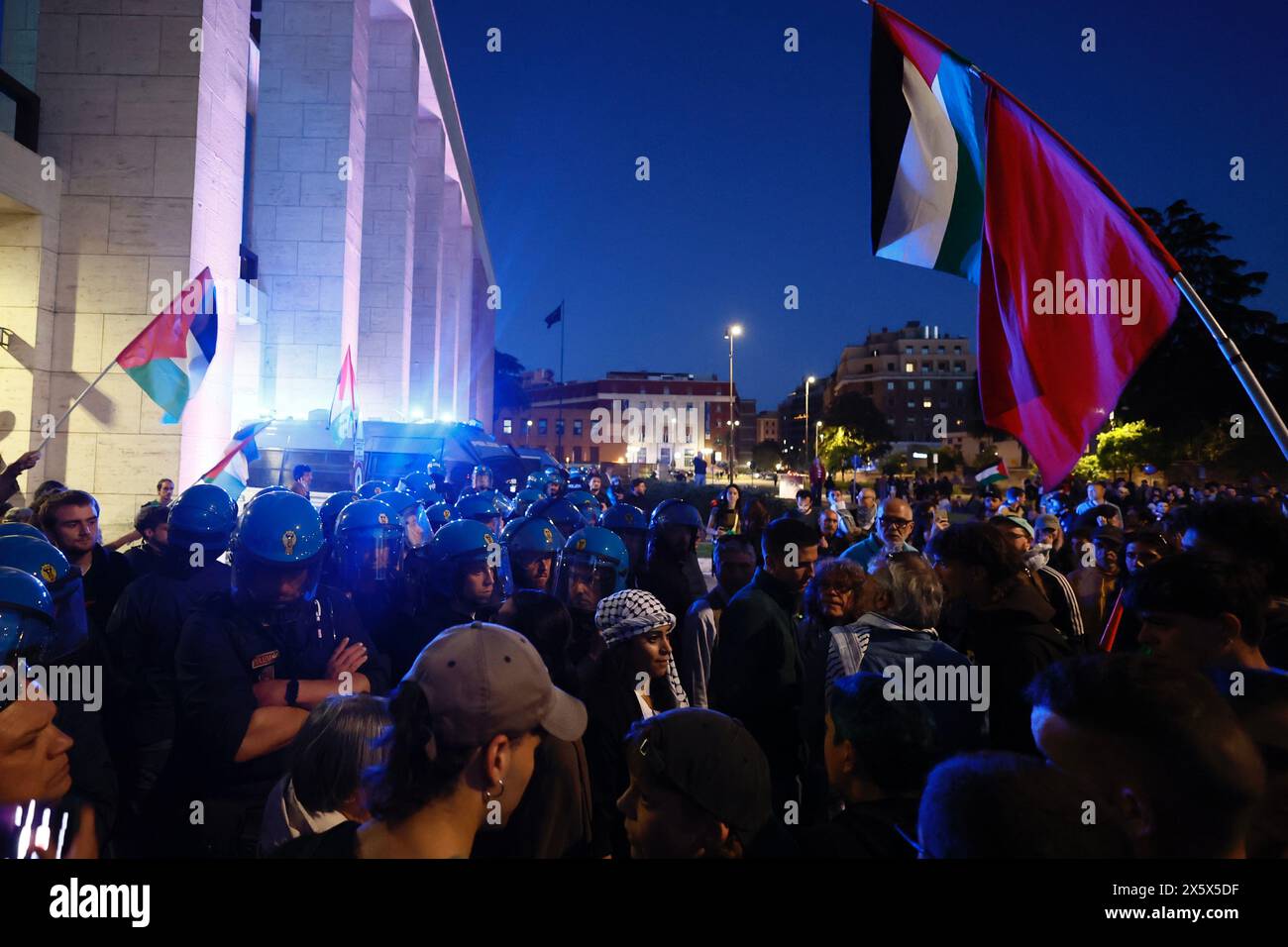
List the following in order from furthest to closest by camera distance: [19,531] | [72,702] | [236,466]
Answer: [236,466] → [19,531] → [72,702]

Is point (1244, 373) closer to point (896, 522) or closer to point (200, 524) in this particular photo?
point (896, 522)

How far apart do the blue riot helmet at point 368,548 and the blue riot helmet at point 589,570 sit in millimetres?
1333

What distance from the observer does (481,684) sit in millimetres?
1872

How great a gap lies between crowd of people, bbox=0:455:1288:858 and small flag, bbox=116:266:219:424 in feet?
12.7

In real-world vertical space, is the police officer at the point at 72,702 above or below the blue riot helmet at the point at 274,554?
below

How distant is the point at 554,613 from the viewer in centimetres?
339

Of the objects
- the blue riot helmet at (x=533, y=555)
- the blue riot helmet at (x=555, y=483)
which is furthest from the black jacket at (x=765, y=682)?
the blue riot helmet at (x=555, y=483)

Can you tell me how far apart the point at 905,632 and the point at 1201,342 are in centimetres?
4844

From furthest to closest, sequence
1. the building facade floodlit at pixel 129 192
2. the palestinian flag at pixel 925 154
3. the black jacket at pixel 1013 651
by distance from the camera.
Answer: the building facade floodlit at pixel 129 192, the palestinian flag at pixel 925 154, the black jacket at pixel 1013 651

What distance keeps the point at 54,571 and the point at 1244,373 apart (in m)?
5.33

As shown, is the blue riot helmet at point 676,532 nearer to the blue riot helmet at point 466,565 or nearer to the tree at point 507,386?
the blue riot helmet at point 466,565

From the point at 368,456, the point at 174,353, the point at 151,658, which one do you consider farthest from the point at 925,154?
the point at 368,456

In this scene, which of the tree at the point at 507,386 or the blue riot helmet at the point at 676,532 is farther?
the tree at the point at 507,386

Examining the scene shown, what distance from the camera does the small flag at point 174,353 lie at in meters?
8.55
